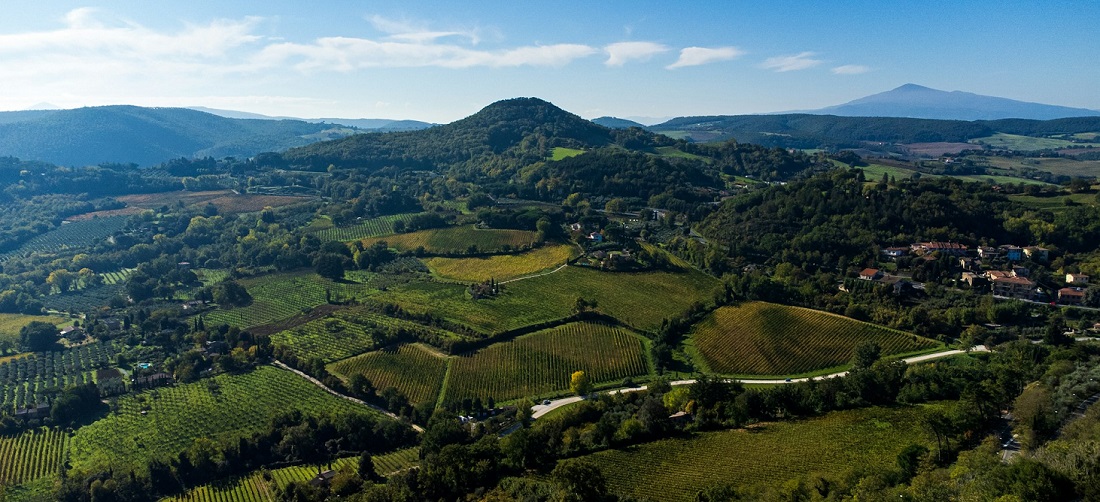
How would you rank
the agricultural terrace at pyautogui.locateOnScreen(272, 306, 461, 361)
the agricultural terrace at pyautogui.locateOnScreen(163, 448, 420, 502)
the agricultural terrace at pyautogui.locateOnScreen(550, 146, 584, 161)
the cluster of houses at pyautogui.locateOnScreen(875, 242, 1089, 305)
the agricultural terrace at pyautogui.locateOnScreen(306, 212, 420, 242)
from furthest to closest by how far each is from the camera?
the agricultural terrace at pyautogui.locateOnScreen(550, 146, 584, 161) < the agricultural terrace at pyautogui.locateOnScreen(306, 212, 420, 242) < the cluster of houses at pyautogui.locateOnScreen(875, 242, 1089, 305) < the agricultural terrace at pyautogui.locateOnScreen(272, 306, 461, 361) < the agricultural terrace at pyautogui.locateOnScreen(163, 448, 420, 502)

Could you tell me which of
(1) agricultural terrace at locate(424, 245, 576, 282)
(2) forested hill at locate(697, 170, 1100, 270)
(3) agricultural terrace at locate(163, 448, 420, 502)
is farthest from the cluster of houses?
(3) agricultural terrace at locate(163, 448, 420, 502)

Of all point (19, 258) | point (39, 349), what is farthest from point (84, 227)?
point (39, 349)

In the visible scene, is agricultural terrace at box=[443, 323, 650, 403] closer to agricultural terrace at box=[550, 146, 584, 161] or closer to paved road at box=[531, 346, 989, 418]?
paved road at box=[531, 346, 989, 418]

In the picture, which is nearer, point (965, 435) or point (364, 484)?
point (965, 435)

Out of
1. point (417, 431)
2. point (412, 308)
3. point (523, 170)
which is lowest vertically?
point (417, 431)

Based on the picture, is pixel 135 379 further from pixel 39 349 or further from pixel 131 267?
pixel 131 267

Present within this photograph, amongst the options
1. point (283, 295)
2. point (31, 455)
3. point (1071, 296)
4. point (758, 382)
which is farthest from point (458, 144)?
point (1071, 296)
